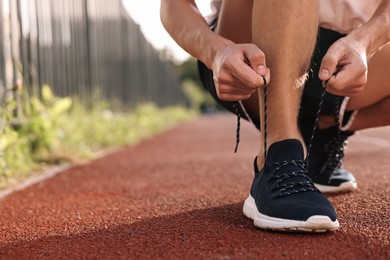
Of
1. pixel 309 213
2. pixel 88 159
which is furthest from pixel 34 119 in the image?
pixel 309 213

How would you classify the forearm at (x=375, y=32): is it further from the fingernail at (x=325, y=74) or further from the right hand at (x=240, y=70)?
the right hand at (x=240, y=70)

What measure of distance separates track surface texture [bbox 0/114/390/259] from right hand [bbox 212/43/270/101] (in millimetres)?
427

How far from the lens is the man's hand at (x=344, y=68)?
1797 mm

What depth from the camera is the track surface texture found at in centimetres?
169

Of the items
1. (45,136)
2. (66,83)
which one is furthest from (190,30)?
(66,83)

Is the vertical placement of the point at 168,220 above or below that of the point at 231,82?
below

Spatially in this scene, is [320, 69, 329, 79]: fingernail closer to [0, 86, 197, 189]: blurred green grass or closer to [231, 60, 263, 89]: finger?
[231, 60, 263, 89]: finger

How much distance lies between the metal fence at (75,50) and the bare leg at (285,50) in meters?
2.13

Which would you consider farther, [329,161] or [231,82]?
[329,161]

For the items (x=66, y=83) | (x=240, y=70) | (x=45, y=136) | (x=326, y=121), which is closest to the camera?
(x=240, y=70)

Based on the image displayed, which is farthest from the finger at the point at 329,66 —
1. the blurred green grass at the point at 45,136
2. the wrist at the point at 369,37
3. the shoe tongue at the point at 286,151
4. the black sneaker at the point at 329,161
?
the blurred green grass at the point at 45,136

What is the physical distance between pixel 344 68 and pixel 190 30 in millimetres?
565

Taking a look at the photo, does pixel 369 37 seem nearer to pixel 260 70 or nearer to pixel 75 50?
pixel 260 70

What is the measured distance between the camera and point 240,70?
5.81 ft
